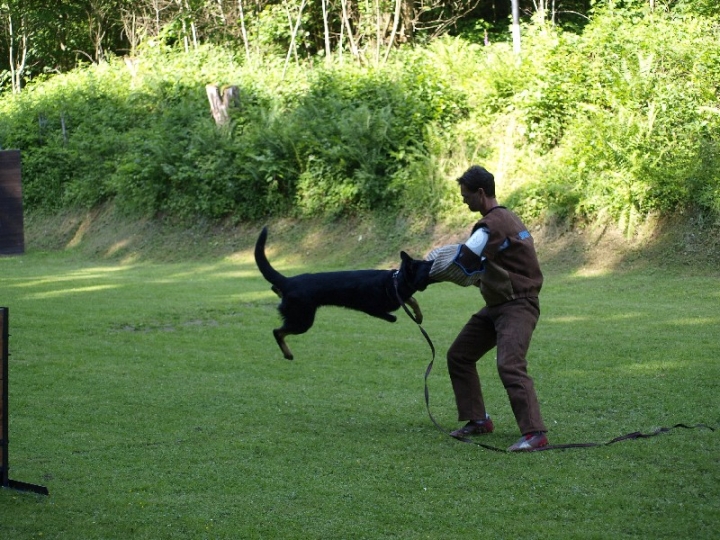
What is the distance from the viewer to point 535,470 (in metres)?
5.98

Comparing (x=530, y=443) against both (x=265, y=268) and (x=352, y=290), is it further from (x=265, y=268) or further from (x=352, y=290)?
(x=265, y=268)

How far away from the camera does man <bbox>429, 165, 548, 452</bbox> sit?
632 cm

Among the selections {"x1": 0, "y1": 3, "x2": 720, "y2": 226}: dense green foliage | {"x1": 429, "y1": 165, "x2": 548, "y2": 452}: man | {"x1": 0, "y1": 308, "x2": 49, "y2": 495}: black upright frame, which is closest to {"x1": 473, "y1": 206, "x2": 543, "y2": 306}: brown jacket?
{"x1": 429, "y1": 165, "x2": 548, "y2": 452}: man

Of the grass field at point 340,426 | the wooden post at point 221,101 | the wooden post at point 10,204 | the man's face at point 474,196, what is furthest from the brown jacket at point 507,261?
the wooden post at point 221,101

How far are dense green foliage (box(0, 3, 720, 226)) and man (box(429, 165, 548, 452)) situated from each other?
1102cm

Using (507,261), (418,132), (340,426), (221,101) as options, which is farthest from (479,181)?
(221,101)

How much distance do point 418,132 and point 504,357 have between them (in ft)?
50.8

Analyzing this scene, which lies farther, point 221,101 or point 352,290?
point 221,101

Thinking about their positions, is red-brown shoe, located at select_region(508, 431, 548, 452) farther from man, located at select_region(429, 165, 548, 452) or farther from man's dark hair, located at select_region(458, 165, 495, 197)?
man's dark hair, located at select_region(458, 165, 495, 197)

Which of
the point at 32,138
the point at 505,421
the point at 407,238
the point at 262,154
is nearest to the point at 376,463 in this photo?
the point at 505,421

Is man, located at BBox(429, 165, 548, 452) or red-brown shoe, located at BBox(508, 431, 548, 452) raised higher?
man, located at BBox(429, 165, 548, 452)

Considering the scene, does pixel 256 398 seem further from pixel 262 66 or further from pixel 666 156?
pixel 262 66

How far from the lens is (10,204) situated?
18.9 ft

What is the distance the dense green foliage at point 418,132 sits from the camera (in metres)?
17.2
